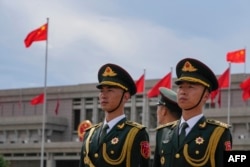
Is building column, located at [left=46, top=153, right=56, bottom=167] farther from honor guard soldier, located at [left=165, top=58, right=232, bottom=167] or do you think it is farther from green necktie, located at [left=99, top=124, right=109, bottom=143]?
honor guard soldier, located at [left=165, top=58, right=232, bottom=167]

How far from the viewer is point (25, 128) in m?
49.1

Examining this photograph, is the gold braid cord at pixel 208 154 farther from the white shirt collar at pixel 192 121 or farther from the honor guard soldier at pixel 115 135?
the honor guard soldier at pixel 115 135

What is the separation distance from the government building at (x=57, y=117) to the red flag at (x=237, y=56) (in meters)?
10.7

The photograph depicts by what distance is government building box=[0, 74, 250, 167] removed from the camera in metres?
45.0

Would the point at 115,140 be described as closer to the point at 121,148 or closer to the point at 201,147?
the point at 121,148

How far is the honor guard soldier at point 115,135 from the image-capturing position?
5652 mm

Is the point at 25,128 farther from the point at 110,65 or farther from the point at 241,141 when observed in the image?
the point at 110,65

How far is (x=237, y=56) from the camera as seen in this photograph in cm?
3005

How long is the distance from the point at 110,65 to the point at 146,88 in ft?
132

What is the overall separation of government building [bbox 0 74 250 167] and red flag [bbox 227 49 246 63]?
35.0 ft

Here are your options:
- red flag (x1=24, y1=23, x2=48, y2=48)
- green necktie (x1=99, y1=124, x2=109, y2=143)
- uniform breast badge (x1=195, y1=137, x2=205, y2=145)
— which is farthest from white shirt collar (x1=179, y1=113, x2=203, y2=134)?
red flag (x1=24, y1=23, x2=48, y2=48)

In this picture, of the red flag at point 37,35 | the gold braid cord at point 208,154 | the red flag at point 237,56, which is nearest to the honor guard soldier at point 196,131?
the gold braid cord at point 208,154

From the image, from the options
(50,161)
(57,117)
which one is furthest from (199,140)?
(57,117)

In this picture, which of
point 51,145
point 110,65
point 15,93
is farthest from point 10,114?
point 110,65
